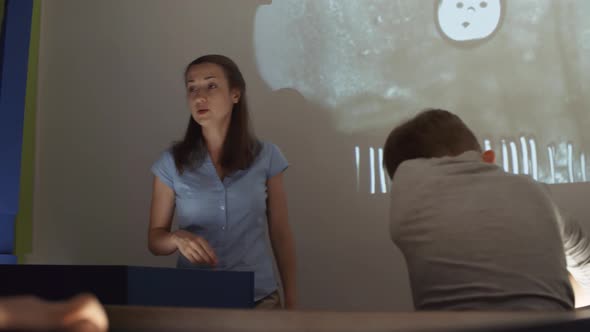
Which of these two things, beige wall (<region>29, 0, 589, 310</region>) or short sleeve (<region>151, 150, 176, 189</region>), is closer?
short sleeve (<region>151, 150, 176, 189</region>)

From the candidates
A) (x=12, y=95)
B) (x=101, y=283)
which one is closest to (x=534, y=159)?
(x=101, y=283)

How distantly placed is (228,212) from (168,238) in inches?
8.5

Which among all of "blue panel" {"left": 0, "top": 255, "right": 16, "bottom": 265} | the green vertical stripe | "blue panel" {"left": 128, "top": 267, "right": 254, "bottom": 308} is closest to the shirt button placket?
"blue panel" {"left": 128, "top": 267, "right": 254, "bottom": 308}

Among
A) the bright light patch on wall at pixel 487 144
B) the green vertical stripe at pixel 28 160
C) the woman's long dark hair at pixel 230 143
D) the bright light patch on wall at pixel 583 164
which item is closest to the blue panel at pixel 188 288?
the woman's long dark hair at pixel 230 143

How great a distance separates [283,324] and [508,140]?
180 cm

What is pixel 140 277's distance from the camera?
38.7 inches

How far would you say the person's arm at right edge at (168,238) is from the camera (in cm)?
130

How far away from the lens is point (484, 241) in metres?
0.99

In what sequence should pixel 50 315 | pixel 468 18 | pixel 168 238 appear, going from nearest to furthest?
pixel 50 315
pixel 168 238
pixel 468 18

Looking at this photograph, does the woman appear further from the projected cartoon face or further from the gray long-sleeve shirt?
the projected cartoon face

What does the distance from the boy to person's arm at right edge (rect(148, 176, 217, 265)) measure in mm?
415

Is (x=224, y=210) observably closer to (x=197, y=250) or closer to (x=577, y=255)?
(x=197, y=250)

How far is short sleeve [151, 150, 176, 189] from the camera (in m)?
1.69

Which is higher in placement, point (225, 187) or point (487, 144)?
point (487, 144)
